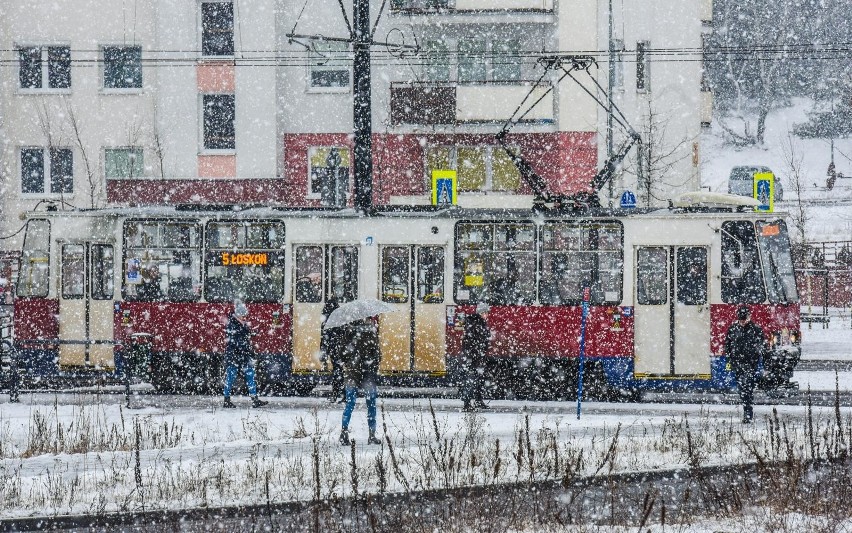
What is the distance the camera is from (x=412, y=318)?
66.1ft

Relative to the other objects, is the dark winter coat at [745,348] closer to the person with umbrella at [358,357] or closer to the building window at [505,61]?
the person with umbrella at [358,357]

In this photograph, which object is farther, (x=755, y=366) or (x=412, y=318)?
(x=412, y=318)

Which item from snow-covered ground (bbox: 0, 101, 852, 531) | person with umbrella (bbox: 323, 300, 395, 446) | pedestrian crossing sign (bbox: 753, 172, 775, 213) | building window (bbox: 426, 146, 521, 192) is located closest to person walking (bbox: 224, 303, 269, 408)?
snow-covered ground (bbox: 0, 101, 852, 531)

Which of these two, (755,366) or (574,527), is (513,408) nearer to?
(755,366)

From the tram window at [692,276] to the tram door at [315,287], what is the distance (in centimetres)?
570

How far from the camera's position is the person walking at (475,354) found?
1800 centimetres

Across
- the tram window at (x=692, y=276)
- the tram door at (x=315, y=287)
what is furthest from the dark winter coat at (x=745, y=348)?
the tram door at (x=315, y=287)

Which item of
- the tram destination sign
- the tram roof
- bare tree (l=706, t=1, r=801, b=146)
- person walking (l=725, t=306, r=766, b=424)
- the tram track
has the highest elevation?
bare tree (l=706, t=1, r=801, b=146)

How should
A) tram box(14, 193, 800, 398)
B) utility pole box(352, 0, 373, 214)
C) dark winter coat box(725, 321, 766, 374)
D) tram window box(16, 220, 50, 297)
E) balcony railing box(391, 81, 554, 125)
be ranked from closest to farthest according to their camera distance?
dark winter coat box(725, 321, 766, 374) < tram box(14, 193, 800, 398) < utility pole box(352, 0, 373, 214) < tram window box(16, 220, 50, 297) < balcony railing box(391, 81, 554, 125)

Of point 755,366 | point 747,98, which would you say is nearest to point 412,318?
point 755,366

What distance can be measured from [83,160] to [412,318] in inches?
876

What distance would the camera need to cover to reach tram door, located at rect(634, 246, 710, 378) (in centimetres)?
1941

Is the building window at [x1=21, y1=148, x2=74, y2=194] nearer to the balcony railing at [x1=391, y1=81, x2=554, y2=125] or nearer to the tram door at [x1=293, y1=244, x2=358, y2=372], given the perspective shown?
the balcony railing at [x1=391, y1=81, x2=554, y2=125]

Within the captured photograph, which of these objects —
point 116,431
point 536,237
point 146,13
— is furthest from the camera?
point 146,13
